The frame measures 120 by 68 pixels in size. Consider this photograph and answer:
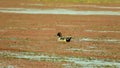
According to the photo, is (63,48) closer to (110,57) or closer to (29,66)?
(110,57)

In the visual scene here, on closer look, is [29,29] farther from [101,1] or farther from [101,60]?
[101,1]

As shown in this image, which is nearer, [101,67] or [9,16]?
[101,67]

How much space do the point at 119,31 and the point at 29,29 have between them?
599 cm

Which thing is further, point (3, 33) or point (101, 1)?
point (101, 1)

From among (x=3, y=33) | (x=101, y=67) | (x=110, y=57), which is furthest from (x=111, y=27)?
(x=101, y=67)

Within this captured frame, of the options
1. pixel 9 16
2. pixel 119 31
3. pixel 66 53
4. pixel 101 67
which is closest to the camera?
pixel 101 67

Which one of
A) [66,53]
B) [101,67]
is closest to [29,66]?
[101,67]

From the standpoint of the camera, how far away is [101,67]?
20109mm

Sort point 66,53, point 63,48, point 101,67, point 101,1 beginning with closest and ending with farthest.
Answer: point 101,67, point 66,53, point 63,48, point 101,1

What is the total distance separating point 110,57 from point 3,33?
37.8ft

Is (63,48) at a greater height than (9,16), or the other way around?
(63,48)

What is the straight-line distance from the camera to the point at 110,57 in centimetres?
2303

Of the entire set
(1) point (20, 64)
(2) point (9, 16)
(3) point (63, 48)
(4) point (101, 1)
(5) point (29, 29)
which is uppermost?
(1) point (20, 64)

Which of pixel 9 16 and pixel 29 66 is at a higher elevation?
pixel 29 66
